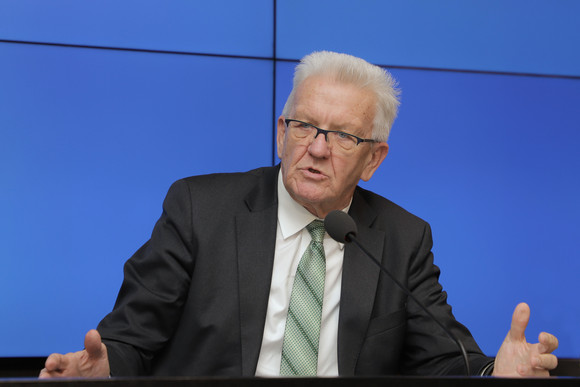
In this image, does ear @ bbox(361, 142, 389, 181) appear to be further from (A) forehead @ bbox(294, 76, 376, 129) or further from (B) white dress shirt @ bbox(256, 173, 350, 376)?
(B) white dress shirt @ bbox(256, 173, 350, 376)

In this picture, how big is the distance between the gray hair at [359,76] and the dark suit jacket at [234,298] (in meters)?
0.28

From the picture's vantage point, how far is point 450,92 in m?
2.97

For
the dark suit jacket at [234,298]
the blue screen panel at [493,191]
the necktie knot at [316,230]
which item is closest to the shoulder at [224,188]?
the dark suit jacket at [234,298]

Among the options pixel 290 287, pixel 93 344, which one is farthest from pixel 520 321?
pixel 93 344

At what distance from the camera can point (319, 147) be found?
1.77 m

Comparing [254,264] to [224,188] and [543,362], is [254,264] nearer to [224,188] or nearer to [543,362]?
[224,188]

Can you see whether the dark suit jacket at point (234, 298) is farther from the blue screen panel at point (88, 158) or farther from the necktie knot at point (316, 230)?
the blue screen panel at point (88, 158)

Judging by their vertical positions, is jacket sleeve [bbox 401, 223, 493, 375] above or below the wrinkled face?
below

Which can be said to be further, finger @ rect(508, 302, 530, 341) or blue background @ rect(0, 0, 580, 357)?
blue background @ rect(0, 0, 580, 357)

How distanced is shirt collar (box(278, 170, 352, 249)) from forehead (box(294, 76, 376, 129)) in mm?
220

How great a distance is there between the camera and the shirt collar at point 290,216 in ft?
6.07

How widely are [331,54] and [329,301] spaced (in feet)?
2.25

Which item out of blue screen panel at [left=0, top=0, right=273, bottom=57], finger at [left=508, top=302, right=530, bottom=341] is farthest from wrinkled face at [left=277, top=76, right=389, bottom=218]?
blue screen panel at [left=0, top=0, right=273, bottom=57]

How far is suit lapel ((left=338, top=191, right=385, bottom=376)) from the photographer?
174 centimetres
